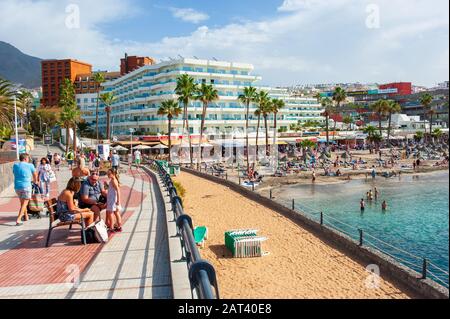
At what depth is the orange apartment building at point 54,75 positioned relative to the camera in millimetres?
122875

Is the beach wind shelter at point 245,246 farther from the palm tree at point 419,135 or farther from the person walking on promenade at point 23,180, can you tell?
the palm tree at point 419,135

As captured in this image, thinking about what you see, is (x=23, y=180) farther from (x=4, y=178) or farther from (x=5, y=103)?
(x=5, y=103)

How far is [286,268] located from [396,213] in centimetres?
2005

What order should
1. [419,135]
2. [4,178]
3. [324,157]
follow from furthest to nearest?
[419,135], [324,157], [4,178]

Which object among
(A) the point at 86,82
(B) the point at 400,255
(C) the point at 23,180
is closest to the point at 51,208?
(C) the point at 23,180

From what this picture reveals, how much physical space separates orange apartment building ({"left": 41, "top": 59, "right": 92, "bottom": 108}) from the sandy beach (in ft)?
377

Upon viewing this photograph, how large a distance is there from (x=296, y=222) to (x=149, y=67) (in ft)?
189

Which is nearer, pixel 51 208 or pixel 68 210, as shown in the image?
pixel 68 210

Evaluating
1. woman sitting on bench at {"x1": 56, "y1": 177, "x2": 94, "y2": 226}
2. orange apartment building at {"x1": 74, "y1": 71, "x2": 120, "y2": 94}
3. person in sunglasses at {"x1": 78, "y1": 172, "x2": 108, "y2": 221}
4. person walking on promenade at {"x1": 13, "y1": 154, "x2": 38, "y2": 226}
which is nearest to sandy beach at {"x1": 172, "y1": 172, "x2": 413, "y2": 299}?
person in sunglasses at {"x1": 78, "y1": 172, "x2": 108, "y2": 221}

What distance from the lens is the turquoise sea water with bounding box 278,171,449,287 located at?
62.5 feet

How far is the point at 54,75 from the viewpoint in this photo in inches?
4860

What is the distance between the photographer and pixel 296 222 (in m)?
20.0

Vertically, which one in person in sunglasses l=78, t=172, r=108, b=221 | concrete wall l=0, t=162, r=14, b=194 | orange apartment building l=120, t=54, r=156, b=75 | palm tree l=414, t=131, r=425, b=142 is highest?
orange apartment building l=120, t=54, r=156, b=75

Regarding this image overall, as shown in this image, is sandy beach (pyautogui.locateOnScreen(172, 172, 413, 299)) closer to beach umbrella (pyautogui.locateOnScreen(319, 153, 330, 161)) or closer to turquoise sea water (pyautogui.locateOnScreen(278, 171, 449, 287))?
turquoise sea water (pyautogui.locateOnScreen(278, 171, 449, 287))
